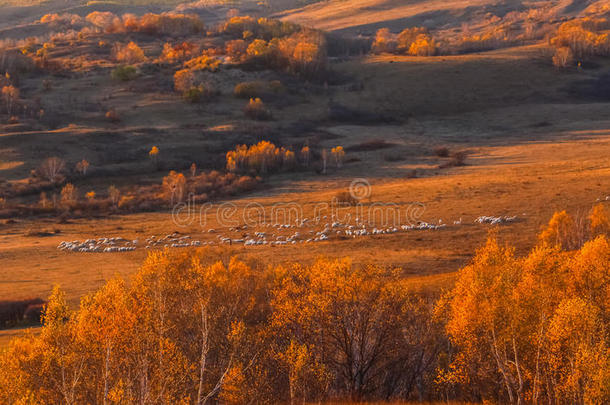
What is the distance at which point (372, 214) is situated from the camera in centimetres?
5841

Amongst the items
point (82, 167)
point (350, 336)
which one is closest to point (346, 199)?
point (350, 336)

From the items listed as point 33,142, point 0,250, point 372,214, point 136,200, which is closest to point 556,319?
point 372,214

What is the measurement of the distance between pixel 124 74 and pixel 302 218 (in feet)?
286

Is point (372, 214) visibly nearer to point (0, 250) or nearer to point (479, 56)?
point (0, 250)

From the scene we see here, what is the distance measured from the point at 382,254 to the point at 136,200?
120ft

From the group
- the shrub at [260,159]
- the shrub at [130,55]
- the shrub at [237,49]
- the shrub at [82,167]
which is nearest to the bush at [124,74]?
the shrub at [130,55]

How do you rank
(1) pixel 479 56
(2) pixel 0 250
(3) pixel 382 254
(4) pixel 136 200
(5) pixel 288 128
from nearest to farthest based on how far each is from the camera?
1. (3) pixel 382 254
2. (2) pixel 0 250
3. (4) pixel 136 200
4. (5) pixel 288 128
5. (1) pixel 479 56

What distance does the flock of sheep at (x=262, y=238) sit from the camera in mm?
51094

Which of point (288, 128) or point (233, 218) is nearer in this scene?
point (233, 218)

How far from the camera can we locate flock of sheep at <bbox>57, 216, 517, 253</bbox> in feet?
168

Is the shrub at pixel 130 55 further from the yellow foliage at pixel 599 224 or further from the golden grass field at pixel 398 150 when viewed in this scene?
the yellow foliage at pixel 599 224

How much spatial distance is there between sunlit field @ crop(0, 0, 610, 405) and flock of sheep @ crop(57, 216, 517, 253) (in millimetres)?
399

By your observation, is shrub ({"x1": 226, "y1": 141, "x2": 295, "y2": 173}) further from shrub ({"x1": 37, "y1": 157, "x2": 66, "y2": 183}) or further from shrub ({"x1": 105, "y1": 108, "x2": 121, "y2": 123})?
shrub ({"x1": 105, "y1": 108, "x2": 121, "y2": 123})

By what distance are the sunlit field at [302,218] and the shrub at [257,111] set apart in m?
0.63
